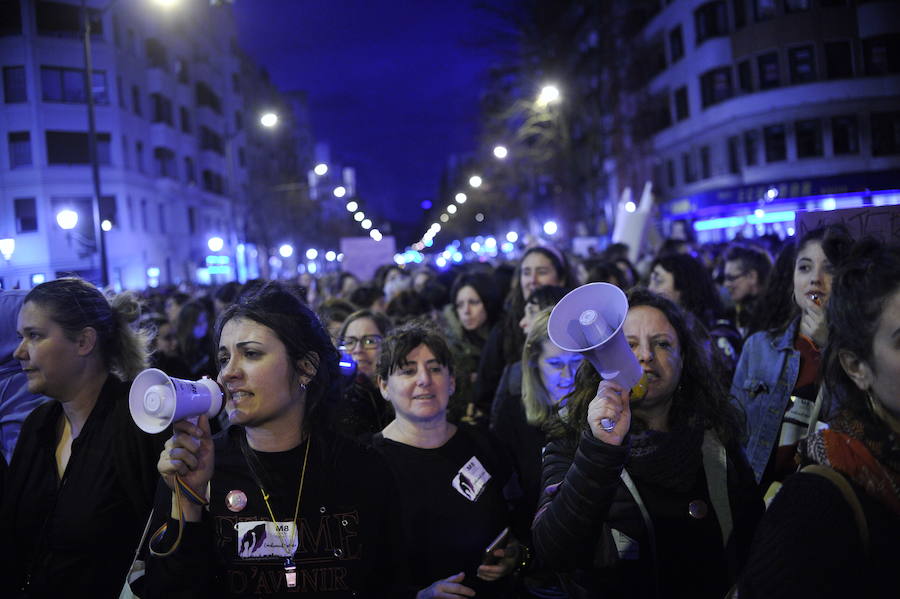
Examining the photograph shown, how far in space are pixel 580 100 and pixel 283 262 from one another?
34650 millimetres

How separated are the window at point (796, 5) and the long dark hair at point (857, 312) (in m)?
33.3

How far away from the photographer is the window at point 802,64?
30062mm

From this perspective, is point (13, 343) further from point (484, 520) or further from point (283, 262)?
point (283, 262)

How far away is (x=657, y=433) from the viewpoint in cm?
287

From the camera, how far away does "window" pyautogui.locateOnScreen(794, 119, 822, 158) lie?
30.3 metres

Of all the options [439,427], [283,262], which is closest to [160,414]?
[439,427]

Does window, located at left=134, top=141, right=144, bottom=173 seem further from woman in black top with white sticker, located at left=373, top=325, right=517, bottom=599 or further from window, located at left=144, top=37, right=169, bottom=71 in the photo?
woman in black top with white sticker, located at left=373, top=325, right=517, bottom=599

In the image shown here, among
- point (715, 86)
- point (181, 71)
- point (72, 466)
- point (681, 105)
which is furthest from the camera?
point (181, 71)

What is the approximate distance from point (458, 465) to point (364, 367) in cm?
186

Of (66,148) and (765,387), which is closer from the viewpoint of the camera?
(765,387)

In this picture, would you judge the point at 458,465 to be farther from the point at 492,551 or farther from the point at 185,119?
the point at 185,119

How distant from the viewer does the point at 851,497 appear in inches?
65.6

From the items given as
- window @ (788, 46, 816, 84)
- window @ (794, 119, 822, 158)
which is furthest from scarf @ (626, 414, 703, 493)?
window @ (788, 46, 816, 84)

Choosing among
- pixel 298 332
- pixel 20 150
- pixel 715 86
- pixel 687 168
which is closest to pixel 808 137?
pixel 715 86
